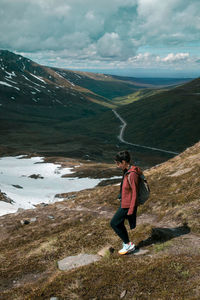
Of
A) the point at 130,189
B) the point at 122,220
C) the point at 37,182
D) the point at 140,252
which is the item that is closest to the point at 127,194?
the point at 130,189

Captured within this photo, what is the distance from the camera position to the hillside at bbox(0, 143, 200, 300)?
7.60 m

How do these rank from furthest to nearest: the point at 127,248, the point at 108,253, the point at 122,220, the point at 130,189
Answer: the point at 108,253, the point at 127,248, the point at 122,220, the point at 130,189

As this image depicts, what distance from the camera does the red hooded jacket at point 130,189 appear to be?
371 inches

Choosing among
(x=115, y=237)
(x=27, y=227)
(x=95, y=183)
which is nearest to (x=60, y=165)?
(x=95, y=183)

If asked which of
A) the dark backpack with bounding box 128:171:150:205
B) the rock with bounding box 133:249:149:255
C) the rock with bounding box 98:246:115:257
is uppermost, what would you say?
the dark backpack with bounding box 128:171:150:205

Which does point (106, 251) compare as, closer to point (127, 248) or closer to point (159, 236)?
point (127, 248)

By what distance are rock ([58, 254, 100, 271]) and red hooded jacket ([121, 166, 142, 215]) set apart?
8.78ft

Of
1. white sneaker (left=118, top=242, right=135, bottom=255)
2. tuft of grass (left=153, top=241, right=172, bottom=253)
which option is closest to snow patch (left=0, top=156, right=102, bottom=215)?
white sneaker (left=118, top=242, right=135, bottom=255)

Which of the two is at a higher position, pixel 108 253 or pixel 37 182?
pixel 108 253

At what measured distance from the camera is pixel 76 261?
1045 cm

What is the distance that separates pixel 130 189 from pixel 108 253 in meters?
2.91

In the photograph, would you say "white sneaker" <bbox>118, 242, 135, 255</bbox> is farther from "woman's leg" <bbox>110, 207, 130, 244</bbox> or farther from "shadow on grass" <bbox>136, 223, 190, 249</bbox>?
"shadow on grass" <bbox>136, 223, 190, 249</bbox>

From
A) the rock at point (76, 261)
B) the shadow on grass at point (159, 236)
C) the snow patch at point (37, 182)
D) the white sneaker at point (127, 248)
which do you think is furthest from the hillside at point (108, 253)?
the snow patch at point (37, 182)

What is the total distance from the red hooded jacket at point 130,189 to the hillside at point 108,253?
2.00 m
